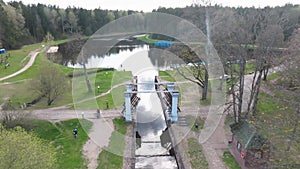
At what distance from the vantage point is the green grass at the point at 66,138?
17062 mm

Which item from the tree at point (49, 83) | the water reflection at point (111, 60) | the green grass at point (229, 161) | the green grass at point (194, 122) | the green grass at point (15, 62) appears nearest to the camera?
the green grass at point (229, 161)

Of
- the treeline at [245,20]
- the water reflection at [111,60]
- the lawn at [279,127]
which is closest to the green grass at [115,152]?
the lawn at [279,127]

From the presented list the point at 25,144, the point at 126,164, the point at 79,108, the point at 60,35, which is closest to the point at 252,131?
the point at 126,164

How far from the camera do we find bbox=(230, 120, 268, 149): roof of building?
15.7m

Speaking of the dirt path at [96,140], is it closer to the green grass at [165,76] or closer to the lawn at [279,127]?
the lawn at [279,127]

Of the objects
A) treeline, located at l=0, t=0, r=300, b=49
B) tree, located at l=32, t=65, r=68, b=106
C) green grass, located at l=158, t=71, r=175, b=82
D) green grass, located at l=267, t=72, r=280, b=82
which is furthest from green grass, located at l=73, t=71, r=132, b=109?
green grass, located at l=267, t=72, r=280, b=82

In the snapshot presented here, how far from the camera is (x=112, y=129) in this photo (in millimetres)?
21797

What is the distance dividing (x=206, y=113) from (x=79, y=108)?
1292cm

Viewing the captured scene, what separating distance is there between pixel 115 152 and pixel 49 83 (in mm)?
11573

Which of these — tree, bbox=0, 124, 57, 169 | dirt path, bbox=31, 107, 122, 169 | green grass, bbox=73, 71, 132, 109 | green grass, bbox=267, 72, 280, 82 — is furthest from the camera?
green grass, bbox=267, 72, 280, 82

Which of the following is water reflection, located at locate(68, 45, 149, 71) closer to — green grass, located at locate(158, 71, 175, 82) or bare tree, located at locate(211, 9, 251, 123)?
green grass, located at locate(158, 71, 175, 82)

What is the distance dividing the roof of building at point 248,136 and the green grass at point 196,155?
2737mm

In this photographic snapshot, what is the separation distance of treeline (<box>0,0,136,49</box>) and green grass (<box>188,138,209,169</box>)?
46190 mm

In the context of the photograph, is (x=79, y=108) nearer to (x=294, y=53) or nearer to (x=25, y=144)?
(x=25, y=144)
